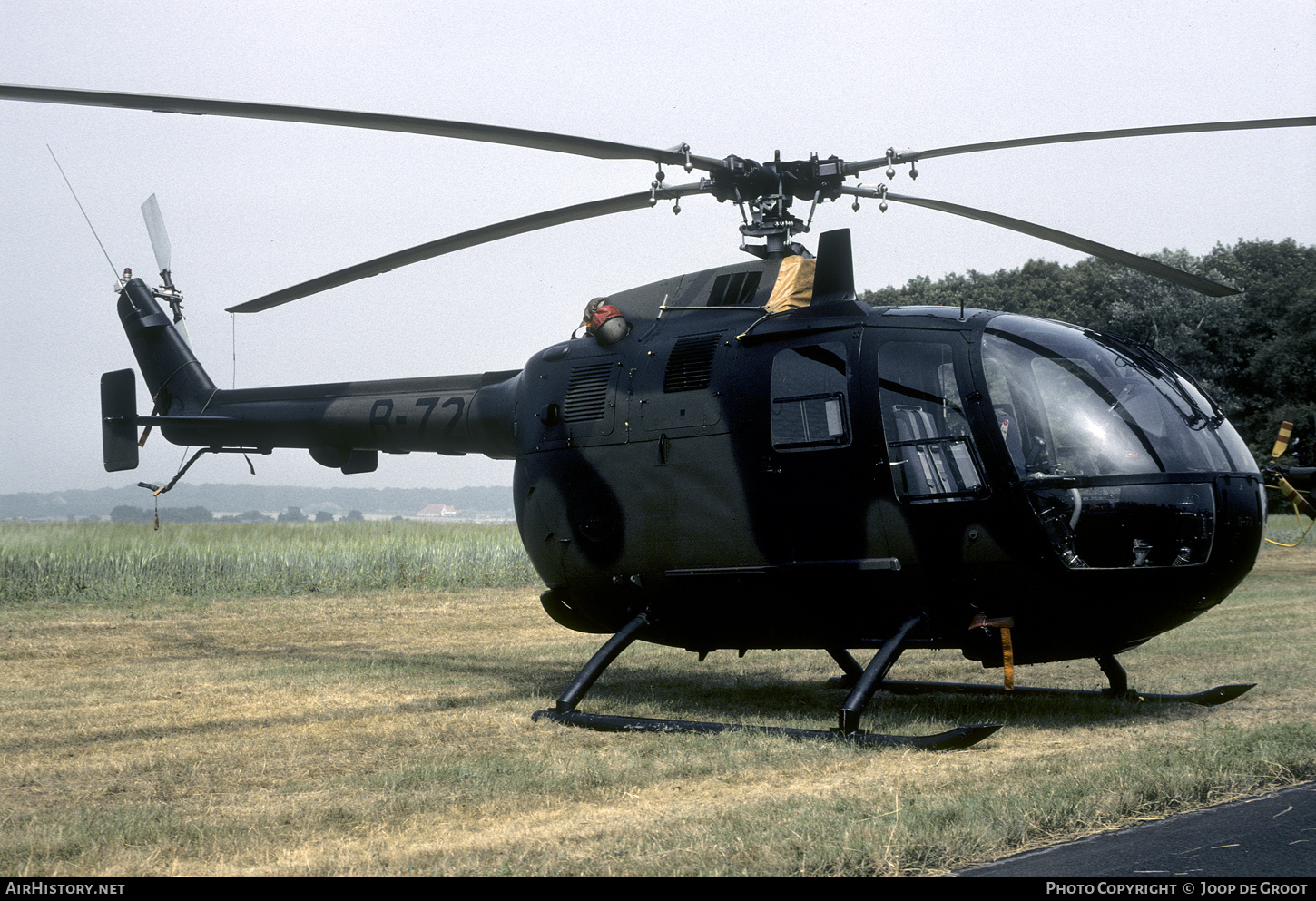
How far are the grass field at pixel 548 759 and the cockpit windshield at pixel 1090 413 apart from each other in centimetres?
172

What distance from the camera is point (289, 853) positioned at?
15.9 feet

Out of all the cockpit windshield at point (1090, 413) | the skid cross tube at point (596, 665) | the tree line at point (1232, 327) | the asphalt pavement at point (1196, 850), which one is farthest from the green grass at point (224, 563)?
the tree line at point (1232, 327)

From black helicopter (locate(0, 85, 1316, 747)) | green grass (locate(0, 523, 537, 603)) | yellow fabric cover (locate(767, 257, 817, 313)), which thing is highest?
yellow fabric cover (locate(767, 257, 817, 313))

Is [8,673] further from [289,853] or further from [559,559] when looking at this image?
[289,853]

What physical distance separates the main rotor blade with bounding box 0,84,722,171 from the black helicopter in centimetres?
2

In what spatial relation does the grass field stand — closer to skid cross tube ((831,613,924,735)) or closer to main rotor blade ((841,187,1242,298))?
skid cross tube ((831,613,924,735))

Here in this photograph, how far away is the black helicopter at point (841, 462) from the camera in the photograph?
7.06 metres

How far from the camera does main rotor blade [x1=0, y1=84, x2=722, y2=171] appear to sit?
6.40 metres

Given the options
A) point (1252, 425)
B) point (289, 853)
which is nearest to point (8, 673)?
point (289, 853)

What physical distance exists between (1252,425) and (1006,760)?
4602 cm

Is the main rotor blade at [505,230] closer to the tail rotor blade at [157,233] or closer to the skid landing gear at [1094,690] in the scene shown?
the skid landing gear at [1094,690]

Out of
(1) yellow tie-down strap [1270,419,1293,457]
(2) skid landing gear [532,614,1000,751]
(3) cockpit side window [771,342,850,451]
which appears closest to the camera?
(2) skid landing gear [532,614,1000,751]

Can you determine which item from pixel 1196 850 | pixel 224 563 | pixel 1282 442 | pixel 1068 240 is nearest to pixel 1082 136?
pixel 1068 240

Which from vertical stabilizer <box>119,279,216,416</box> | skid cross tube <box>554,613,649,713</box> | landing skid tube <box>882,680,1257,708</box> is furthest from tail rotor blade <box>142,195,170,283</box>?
landing skid tube <box>882,680,1257,708</box>
